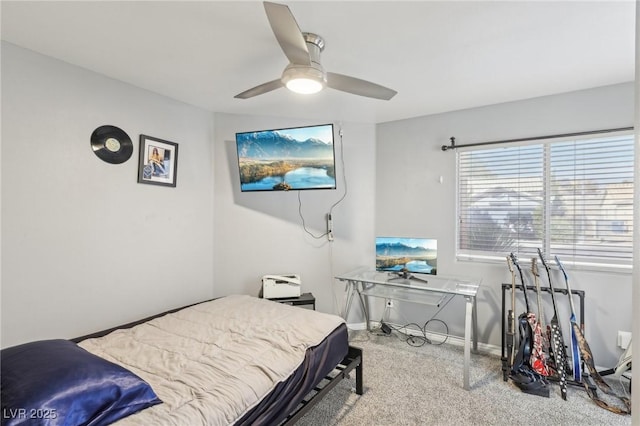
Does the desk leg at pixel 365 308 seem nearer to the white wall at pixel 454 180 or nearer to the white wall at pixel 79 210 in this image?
the white wall at pixel 454 180

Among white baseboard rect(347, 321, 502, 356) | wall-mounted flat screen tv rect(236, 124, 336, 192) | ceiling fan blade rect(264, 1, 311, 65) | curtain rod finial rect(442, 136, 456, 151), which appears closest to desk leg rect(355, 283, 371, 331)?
white baseboard rect(347, 321, 502, 356)

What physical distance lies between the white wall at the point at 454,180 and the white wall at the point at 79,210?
2.28 meters

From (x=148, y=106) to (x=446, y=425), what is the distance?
340cm

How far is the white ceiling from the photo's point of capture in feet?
5.15

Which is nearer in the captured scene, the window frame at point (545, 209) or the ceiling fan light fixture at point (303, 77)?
the ceiling fan light fixture at point (303, 77)

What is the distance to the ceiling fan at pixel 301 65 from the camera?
4.37 ft

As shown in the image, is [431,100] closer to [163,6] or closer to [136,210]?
[163,6]

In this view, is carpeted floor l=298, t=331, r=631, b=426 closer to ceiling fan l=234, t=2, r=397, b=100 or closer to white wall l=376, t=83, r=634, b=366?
white wall l=376, t=83, r=634, b=366

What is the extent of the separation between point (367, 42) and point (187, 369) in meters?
2.15

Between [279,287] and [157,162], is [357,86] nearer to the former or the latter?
[157,162]

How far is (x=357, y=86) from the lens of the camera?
6.33ft

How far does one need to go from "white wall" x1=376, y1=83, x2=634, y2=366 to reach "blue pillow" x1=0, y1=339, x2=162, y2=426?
9.14 ft

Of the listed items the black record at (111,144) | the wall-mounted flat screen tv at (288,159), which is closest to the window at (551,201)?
the wall-mounted flat screen tv at (288,159)

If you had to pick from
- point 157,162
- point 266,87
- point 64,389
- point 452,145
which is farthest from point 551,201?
point 157,162
